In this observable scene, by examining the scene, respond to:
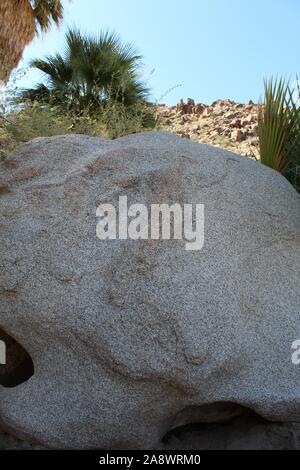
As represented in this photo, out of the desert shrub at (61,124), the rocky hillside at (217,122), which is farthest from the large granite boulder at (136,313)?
the rocky hillside at (217,122)

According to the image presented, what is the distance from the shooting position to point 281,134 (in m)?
4.11

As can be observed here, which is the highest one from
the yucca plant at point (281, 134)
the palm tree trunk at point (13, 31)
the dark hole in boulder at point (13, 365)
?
the palm tree trunk at point (13, 31)

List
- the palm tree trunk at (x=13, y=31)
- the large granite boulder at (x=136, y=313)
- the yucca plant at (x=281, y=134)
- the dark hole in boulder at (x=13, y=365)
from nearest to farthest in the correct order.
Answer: the large granite boulder at (x=136, y=313), the dark hole in boulder at (x=13, y=365), the yucca plant at (x=281, y=134), the palm tree trunk at (x=13, y=31)

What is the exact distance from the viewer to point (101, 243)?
2.56m

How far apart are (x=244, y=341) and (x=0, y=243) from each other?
4.07ft

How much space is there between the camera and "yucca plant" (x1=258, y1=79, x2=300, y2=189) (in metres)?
4.08

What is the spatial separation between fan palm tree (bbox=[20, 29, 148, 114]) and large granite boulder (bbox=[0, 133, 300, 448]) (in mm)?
6998

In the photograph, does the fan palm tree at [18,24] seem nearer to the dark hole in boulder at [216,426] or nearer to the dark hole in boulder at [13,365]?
the dark hole in boulder at [13,365]

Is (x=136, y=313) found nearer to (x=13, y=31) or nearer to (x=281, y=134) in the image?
(x=281, y=134)

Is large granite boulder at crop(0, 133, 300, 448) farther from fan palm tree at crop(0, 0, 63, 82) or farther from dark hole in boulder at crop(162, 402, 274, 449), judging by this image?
fan palm tree at crop(0, 0, 63, 82)

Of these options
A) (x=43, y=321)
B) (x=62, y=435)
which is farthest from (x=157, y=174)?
(x=62, y=435)

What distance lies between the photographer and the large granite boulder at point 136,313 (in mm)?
2338

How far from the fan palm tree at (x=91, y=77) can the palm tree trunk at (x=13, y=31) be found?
109 cm
